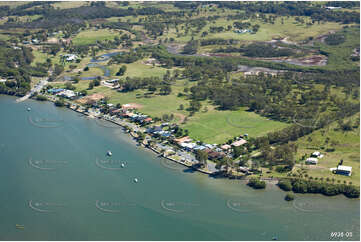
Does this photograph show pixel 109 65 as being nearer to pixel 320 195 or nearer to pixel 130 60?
pixel 130 60

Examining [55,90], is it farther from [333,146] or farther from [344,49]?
[344,49]

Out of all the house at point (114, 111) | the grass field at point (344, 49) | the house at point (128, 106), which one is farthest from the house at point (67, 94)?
the grass field at point (344, 49)

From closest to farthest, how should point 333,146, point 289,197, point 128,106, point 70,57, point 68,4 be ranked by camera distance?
point 289,197 < point 333,146 < point 128,106 < point 70,57 < point 68,4

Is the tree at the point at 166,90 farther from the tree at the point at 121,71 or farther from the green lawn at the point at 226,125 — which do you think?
the tree at the point at 121,71

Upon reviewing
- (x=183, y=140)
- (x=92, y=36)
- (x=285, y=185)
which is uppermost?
(x=92, y=36)

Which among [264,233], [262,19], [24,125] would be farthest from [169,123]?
[262,19]

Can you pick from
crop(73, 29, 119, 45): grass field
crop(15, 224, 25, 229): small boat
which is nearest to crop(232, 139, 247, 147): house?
crop(15, 224, 25, 229): small boat

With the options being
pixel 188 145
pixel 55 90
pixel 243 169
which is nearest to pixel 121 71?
pixel 55 90
